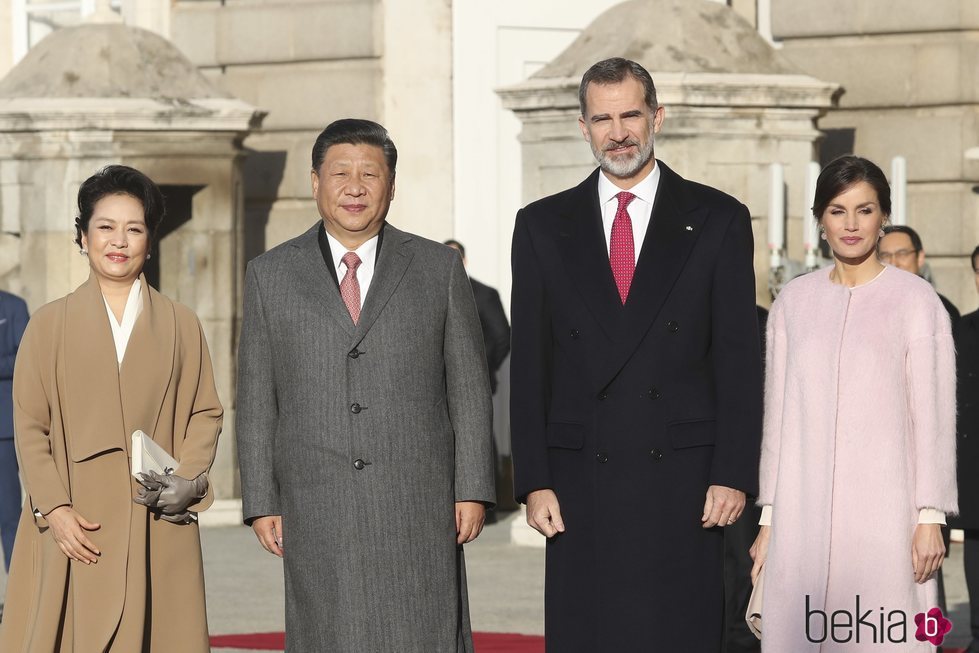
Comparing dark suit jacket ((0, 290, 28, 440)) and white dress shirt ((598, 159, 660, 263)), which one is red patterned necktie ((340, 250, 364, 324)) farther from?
dark suit jacket ((0, 290, 28, 440))

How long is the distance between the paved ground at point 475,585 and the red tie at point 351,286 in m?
3.39

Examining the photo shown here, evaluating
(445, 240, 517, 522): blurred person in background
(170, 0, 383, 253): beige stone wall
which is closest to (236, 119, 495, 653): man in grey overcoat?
(445, 240, 517, 522): blurred person in background

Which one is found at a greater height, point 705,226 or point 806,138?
point 806,138

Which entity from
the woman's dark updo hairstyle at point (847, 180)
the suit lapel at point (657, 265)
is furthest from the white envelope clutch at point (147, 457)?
the woman's dark updo hairstyle at point (847, 180)

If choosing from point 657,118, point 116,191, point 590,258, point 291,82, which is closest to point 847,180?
point 657,118

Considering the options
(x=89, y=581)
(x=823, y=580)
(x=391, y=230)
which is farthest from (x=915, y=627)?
(x=89, y=581)

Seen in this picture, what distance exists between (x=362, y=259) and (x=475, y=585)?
16.8 feet

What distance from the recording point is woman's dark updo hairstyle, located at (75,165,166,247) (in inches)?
265

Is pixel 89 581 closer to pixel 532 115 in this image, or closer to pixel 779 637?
pixel 779 637

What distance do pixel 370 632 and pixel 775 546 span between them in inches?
46.7

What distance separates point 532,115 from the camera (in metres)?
12.9

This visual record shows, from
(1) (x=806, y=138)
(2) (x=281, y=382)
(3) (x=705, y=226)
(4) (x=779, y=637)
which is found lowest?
(4) (x=779, y=637)

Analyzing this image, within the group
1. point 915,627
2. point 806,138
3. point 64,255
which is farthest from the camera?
point 64,255

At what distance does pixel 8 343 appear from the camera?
11.0 m
